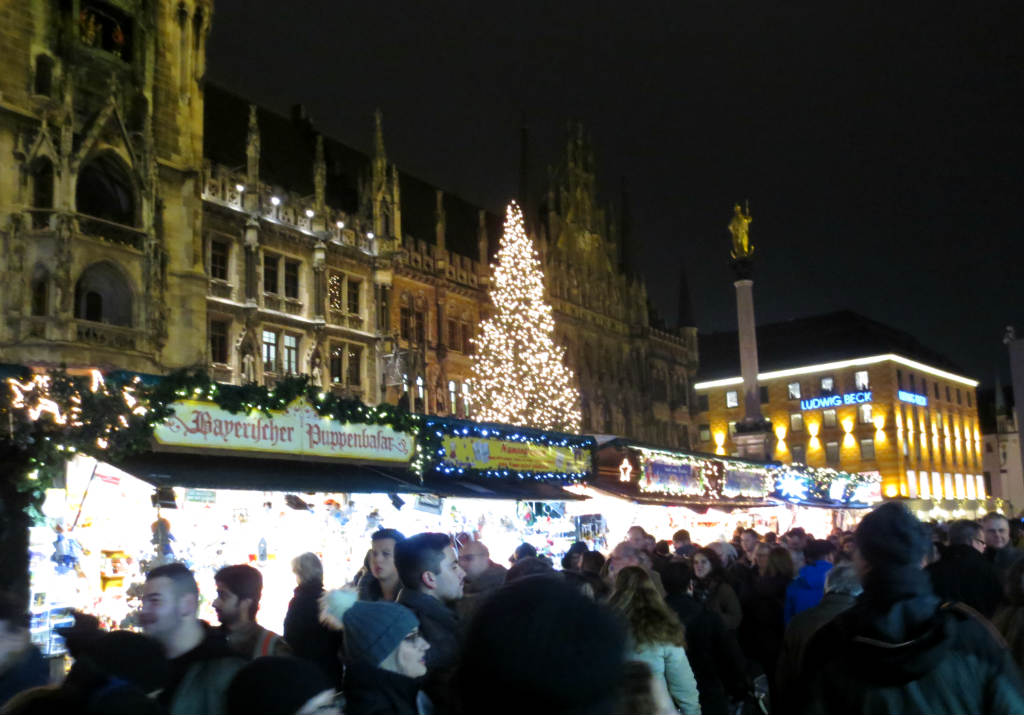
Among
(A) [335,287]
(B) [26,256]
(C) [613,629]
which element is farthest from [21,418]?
(A) [335,287]

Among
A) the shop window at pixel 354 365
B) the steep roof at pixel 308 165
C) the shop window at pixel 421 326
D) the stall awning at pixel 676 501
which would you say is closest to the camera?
the stall awning at pixel 676 501

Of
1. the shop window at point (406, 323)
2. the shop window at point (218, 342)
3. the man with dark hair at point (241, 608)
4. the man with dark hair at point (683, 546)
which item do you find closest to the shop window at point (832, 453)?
the shop window at point (406, 323)

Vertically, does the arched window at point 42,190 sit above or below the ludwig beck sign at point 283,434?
above

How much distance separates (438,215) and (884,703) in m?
41.1

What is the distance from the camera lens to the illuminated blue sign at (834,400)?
246 ft

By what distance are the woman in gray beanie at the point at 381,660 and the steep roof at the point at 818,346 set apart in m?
76.1

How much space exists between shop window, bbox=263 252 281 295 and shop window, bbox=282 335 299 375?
1.65 meters

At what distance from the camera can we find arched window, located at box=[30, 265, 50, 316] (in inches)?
992

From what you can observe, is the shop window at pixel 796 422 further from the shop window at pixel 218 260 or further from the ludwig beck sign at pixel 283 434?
the ludwig beck sign at pixel 283 434

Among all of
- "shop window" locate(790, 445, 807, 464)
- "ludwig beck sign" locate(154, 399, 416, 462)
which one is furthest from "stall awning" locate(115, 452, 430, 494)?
"shop window" locate(790, 445, 807, 464)

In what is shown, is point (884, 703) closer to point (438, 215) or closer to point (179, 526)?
point (179, 526)

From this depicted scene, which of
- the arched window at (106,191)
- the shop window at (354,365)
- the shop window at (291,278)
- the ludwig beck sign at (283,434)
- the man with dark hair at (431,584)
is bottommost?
the man with dark hair at (431,584)

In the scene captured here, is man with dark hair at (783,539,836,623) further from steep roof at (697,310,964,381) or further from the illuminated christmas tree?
steep roof at (697,310,964,381)

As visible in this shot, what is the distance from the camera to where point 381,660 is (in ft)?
12.5
